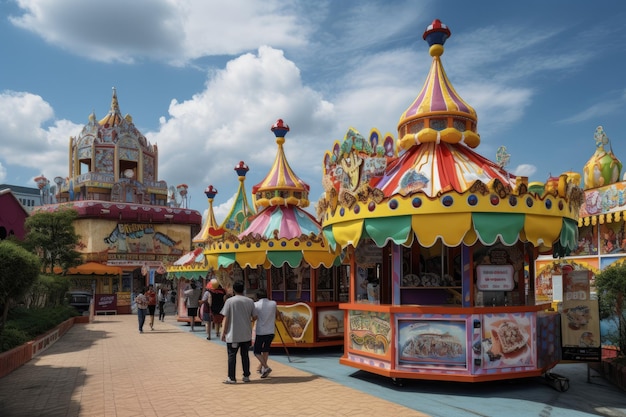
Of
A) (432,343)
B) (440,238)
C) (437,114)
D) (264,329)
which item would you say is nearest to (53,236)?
(264,329)

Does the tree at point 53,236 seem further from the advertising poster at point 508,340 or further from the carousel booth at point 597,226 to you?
the advertising poster at point 508,340

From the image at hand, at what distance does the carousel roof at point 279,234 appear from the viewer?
44.0ft

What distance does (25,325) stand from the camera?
13.6 metres

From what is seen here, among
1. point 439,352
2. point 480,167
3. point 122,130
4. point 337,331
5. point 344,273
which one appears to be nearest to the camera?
point 439,352

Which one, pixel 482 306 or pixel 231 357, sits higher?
pixel 482 306

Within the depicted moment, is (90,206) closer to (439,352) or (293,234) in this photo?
(293,234)

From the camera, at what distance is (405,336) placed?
857 cm

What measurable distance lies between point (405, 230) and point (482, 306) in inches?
69.8

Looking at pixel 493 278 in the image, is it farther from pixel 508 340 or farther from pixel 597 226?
pixel 597 226

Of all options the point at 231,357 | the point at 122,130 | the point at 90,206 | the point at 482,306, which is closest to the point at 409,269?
the point at 482,306

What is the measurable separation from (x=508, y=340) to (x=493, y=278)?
3.26 feet

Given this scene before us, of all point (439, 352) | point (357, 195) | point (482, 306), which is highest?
point (357, 195)

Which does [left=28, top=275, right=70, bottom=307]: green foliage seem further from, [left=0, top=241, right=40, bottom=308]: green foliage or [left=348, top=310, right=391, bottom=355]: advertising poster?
[left=348, top=310, right=391, bottom=355]: advertising poster

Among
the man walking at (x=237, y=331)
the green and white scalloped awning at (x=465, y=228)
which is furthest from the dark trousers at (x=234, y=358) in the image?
the green and white scalloped awning at (x=465, y=228)
